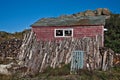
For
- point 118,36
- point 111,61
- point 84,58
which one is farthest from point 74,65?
point 118,36

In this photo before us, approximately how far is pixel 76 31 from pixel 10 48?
6314 mm

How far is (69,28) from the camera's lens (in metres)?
26.2

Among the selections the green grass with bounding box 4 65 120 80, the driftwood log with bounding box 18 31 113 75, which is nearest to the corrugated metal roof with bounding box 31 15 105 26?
the driftwood log with bounding box 18 31 113 75

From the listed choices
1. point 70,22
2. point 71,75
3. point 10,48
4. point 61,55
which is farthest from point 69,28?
point 71,75

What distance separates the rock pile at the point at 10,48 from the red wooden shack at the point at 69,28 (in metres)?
2.35

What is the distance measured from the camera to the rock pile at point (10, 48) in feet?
81.7

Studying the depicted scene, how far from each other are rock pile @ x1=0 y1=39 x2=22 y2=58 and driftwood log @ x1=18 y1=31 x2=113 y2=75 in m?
1.43

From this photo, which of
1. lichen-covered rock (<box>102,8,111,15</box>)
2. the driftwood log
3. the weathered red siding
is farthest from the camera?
lichen-covered rock (<box>102,8,111,15</box>)

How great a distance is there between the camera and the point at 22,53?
23.7 meters

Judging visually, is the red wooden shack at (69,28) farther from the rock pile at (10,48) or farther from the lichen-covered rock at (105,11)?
the lichen-covered rock at (105,11)

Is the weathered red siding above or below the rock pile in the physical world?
above

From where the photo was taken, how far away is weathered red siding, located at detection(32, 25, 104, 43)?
25.4 m

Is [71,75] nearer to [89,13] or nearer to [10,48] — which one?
[10,48]

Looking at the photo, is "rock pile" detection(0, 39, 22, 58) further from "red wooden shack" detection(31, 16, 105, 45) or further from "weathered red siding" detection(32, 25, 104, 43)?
"red wooden shack" detection(31, 16, 105, 45)
